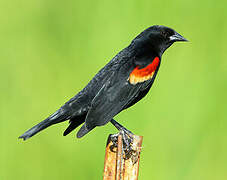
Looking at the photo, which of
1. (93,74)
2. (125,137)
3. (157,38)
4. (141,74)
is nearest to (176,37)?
(157,38)

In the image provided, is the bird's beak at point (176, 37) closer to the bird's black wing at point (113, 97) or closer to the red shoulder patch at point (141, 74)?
the red shoulder patch at point (141, 74)

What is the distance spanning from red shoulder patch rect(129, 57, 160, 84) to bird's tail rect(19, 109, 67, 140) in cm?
59

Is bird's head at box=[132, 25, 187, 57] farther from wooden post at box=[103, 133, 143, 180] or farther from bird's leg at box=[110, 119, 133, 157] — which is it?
wooden post at box=[103, 133, 143, 180]

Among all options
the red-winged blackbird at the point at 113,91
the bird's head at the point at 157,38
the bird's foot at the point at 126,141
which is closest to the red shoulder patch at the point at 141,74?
the red-winged blackbird at the point at 113,91

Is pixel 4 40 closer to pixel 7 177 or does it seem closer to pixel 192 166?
pixel 7 177

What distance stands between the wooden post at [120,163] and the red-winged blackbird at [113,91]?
419 millimetres

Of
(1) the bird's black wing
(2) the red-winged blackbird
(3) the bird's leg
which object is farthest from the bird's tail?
(3) the bird's leg

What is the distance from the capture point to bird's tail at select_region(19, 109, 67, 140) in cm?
312

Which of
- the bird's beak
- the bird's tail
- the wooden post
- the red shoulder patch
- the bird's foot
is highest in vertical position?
the bird's beak

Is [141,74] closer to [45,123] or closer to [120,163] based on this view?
[45,123]

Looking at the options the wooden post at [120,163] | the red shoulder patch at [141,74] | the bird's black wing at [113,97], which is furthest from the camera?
the red shoulder patch at [141,74]

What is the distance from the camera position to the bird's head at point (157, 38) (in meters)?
3.83

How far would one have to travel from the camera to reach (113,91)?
344cm

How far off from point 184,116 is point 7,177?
1.55 m
